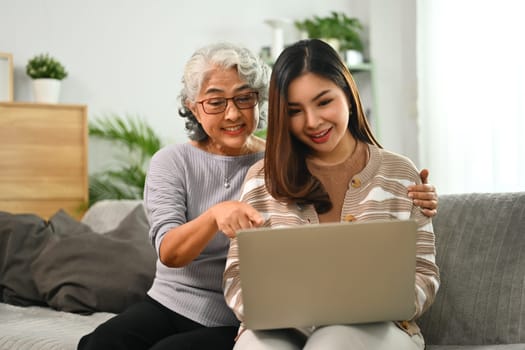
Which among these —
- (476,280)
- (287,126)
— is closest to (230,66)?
(287,126)

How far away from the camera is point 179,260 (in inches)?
76.6

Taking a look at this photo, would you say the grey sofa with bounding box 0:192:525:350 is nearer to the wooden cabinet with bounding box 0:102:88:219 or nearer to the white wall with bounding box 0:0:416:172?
the wooden cabinet with bounding box 0:102:88:219

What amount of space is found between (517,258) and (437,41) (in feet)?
10.1

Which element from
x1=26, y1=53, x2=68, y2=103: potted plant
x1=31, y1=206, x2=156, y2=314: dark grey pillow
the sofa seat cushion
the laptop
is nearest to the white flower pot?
x1=26, y1=53, x2=68, y2=103: potted plant

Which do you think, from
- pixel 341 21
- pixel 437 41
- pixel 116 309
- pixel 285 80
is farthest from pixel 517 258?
pixel 341 21

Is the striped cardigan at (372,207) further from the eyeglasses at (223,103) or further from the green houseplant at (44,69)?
the green houseplant at (44,69)

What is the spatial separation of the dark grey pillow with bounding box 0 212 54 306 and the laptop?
5.42 ft

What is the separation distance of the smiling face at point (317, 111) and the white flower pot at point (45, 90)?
3.35 meters

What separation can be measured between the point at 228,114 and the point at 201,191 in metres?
0.23

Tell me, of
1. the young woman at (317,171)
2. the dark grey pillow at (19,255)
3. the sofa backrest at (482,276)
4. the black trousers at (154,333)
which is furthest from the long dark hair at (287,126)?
the dark grey pillow at (19,255)

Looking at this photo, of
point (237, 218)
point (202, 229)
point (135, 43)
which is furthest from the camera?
point (135, 43)

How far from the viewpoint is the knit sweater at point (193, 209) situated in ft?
6.76

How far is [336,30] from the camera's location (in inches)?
217

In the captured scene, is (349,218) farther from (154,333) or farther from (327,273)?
(154,333)
